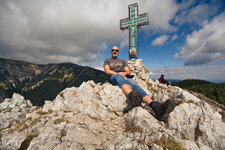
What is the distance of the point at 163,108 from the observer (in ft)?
23.5

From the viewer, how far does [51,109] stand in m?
9.75

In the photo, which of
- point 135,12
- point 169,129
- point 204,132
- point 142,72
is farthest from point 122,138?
point 135,12

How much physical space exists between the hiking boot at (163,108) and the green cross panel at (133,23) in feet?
41.2

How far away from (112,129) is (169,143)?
3.26m

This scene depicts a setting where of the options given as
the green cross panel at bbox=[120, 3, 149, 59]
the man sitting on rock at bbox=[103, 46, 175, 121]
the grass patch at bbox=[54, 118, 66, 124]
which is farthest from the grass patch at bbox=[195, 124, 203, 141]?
the green cross panel at bbox=[120, 3, 149, 59]

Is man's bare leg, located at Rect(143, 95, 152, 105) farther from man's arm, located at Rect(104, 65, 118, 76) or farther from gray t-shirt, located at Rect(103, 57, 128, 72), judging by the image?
gray t-shirt, located at Rect(103, 57, 128, 72)

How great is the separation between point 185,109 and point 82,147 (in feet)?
20.6

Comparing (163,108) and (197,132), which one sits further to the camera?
(163,108)

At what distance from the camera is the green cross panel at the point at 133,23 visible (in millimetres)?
18828

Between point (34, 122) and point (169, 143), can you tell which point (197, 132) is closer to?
point (169, 143)

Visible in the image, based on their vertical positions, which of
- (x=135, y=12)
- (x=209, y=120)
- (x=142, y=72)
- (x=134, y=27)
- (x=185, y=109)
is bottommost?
(x=209, y=120)

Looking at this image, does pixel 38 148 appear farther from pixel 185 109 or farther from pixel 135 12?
pixel 135 12

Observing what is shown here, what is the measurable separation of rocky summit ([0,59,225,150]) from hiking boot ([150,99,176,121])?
1.01 feet

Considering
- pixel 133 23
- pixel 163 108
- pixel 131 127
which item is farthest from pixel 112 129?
pixel 133 23
